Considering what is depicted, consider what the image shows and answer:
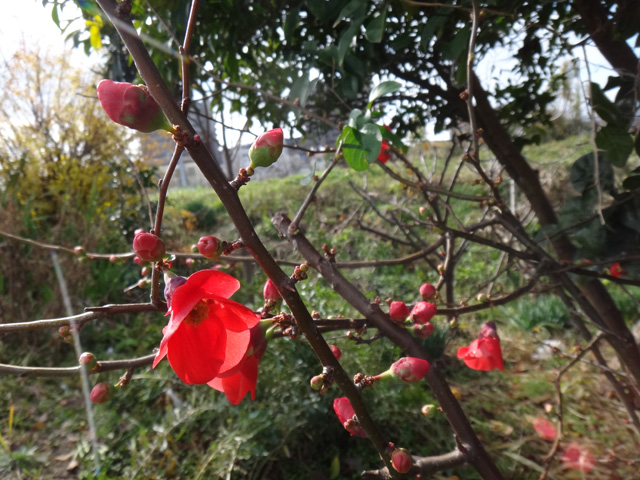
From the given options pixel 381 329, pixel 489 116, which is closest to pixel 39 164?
pixel 489 116

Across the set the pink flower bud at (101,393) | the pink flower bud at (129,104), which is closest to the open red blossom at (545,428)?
the pink flower bud at (101,393)

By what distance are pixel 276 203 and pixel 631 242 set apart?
3591mm

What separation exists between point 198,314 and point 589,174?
0.80 meters

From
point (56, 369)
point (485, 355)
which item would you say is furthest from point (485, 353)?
point (56, 369)

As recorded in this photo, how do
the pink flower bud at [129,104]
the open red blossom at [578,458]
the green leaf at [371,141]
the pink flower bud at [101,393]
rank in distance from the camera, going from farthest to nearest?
the open red blossom at [578,458]
the green leaf at [371,141]
the pink flower bud at [101,393]
the pink flower bud at [129,104]

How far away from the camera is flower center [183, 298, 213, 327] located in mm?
387

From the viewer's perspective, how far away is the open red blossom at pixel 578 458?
1142 millimetres

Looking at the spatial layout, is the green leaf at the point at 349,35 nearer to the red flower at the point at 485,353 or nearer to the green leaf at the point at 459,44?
the green leaf at the point at 459,44

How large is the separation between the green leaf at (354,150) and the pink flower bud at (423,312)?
20 centimetres

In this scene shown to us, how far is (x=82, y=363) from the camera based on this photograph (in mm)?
359

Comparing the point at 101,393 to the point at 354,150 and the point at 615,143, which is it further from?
the point at 615,143

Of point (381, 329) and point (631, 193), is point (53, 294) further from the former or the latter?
point (631, 193)

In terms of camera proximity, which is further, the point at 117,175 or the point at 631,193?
the point at 117,175

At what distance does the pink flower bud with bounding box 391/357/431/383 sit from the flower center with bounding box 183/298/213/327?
19 cm
